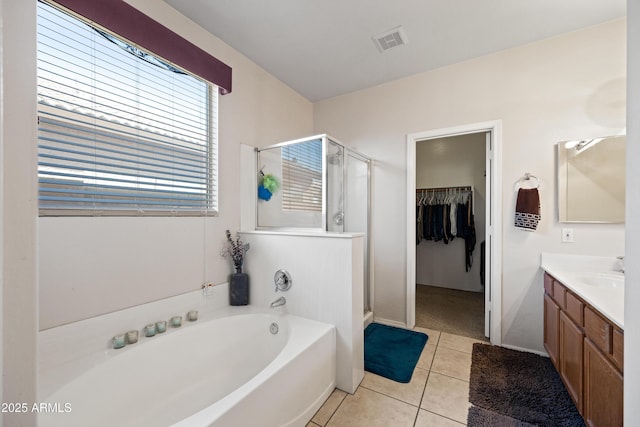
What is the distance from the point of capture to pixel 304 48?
229 cm

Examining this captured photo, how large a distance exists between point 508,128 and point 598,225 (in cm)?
103

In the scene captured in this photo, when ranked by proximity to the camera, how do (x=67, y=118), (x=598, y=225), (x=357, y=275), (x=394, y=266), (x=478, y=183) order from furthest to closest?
(x=478, y=183) < (x=394, y=266) < (x=598, y=225) < (x=357, y=275) < (x=67, y=118)

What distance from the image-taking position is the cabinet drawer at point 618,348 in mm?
1047

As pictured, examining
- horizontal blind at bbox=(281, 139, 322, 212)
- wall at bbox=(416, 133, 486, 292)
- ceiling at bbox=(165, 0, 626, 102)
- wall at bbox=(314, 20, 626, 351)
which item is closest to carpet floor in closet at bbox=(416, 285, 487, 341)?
wall at bbox=(416, 133, 486, 292)

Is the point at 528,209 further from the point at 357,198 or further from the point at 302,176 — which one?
the point at 302,176

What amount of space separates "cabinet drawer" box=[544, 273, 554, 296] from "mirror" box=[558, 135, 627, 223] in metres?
0.49

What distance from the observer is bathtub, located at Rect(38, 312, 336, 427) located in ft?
3.81

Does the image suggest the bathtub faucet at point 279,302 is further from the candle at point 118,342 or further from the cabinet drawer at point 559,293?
the cabinet drawer at point 559,293

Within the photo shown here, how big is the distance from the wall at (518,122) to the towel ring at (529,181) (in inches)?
1.5

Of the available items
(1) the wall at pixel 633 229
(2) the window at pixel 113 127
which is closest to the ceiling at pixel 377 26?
(2) the window at pixel 113 127

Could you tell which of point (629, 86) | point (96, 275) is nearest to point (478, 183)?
point (629, 86)

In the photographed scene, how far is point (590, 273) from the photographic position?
1.87 meters

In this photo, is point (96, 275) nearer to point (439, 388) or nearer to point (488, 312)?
point (439, 388)

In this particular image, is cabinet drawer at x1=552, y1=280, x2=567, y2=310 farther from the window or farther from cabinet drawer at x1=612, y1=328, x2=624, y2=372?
the window
